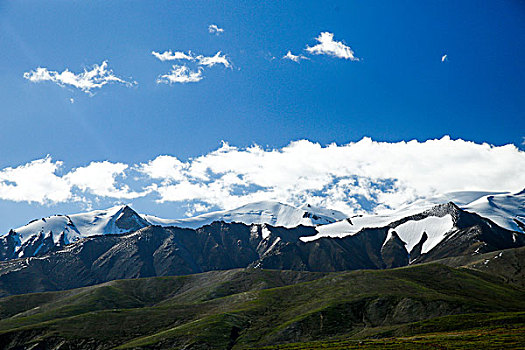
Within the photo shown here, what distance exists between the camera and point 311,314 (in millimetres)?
185375

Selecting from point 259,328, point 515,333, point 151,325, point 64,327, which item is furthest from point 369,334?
point 64,327

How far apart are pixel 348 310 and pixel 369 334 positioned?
33.3 meters

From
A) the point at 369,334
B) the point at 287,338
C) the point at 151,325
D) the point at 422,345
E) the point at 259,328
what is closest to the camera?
the point at 422,345

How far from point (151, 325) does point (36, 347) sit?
43.2 meters

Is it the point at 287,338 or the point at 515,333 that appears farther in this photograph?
the point at 287,338

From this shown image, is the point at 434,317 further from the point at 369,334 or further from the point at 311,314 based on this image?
the point at 311,314

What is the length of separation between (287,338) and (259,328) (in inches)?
721

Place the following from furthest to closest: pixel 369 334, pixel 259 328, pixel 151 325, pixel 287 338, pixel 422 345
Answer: pixel 151 325 < pixel 259 328 < pixel 287 338 < pixel 369 334 < pixel 422 345

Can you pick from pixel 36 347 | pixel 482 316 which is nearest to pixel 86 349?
pixel 36 347

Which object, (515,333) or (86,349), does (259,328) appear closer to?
(86,349)

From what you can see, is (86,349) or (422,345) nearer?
(422,345)

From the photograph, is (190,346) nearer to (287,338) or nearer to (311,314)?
(287,338)

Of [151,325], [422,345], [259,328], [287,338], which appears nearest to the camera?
[422,345]

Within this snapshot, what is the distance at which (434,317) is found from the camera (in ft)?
567
